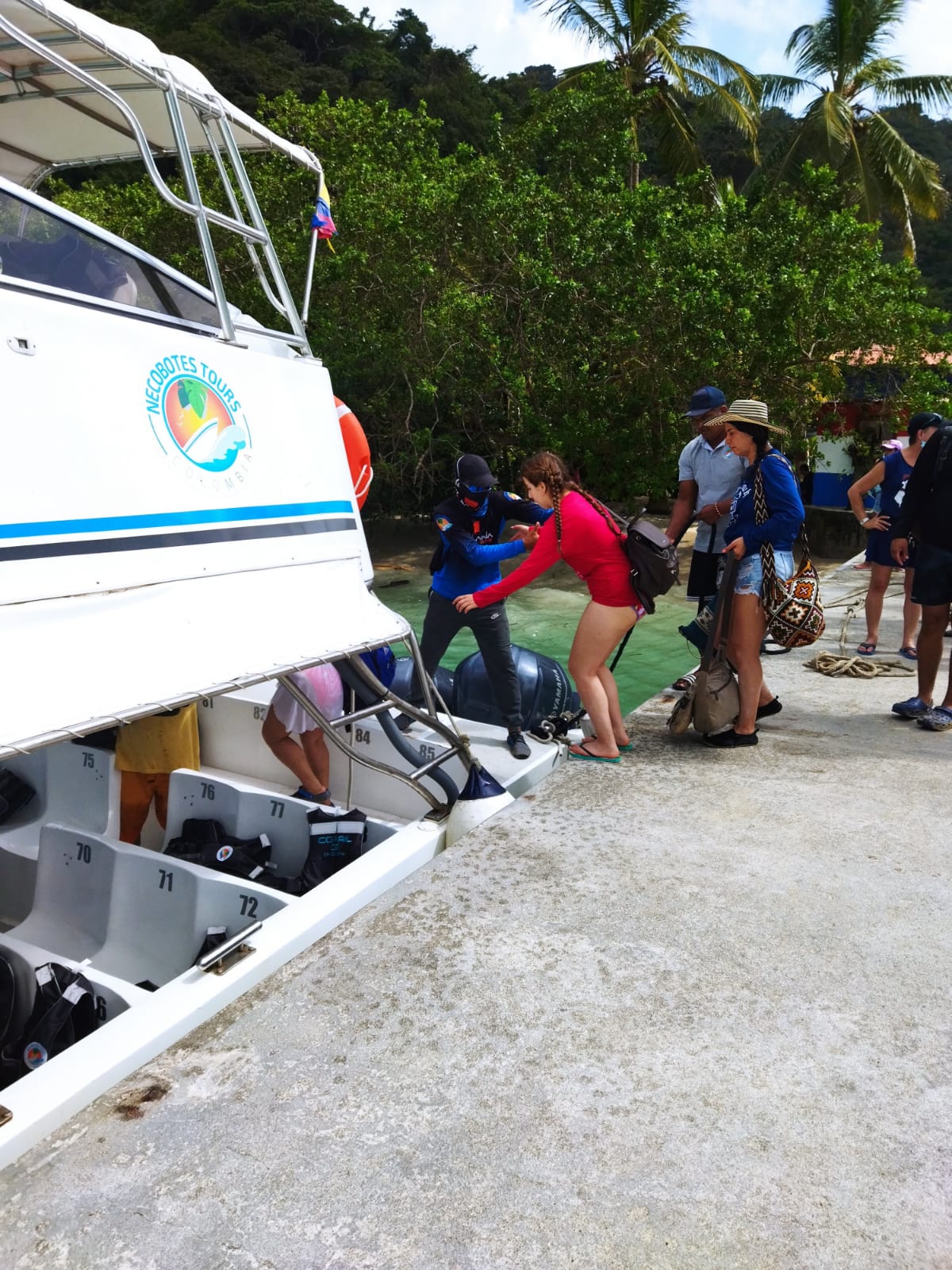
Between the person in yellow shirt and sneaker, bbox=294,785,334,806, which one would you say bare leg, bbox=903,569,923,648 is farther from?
the person in yellow shirt

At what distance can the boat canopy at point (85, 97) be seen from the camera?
3320mm

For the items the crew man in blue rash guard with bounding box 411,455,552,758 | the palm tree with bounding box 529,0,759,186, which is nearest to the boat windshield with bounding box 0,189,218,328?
the crew man in blue rash guard with bounding box 411,455,552,758

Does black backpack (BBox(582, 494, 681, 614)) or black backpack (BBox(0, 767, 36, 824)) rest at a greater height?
black backpack (BBox(582, 494, 681, 614))

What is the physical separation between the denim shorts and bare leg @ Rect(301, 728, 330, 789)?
2244mm

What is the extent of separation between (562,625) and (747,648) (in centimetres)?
1069

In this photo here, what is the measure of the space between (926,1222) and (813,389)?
16369 mm

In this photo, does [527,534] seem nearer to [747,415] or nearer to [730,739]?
[747,415]

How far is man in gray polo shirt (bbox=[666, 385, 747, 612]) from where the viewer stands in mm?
5668

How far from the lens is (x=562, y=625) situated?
15.7m

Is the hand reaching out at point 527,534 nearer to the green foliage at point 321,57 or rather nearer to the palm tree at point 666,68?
the palm tree at point 666,68

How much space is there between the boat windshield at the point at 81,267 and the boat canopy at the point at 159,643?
98cm

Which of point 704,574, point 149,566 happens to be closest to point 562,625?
point 704,574

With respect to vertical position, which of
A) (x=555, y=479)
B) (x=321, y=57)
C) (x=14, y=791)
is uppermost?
(x=321, y=57)

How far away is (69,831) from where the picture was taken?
4020 mm
